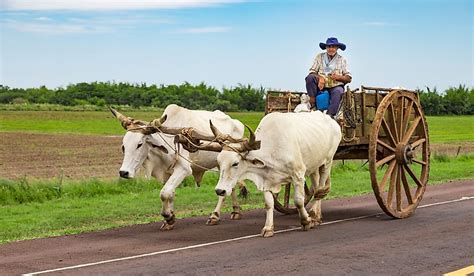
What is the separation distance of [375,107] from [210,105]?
179 feet

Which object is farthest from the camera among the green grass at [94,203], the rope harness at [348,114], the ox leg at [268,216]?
the green grass at [94,203]

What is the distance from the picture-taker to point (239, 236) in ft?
42.5

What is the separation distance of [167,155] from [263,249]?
9.87 feet

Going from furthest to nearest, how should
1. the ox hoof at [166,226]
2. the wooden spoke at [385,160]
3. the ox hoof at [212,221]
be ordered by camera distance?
the wooden spoke at [385,160]
the ox hoof at [212,221]
the ox hoof at [166,226]

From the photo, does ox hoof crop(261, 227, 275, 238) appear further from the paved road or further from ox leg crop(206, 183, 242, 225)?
ox leg crop(206, 183, 242, 225)

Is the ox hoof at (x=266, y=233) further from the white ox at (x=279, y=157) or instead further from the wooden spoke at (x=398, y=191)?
the wooden spoke at (x=398, y=191)

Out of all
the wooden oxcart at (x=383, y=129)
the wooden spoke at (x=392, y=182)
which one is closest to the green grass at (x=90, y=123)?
the wooden oxcart at (x=383, y=129)

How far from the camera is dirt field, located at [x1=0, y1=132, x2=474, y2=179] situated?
2741cm

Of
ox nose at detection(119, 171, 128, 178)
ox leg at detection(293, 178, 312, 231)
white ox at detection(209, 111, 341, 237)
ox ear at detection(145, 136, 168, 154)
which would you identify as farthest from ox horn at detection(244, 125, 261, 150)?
ox nose at detection(119, 171, 128, 178)

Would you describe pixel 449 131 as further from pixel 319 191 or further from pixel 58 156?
pixel 319 191

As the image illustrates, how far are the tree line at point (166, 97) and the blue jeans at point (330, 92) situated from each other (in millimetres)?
52354

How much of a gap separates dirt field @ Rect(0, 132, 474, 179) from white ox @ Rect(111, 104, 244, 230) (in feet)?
35.4

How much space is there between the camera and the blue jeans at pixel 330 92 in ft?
48.0

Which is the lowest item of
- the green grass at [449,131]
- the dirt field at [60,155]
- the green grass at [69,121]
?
the green grass at [449,131]
